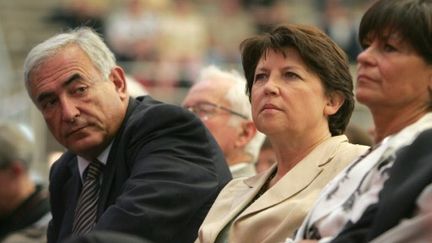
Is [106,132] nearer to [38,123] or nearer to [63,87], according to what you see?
[63,87]

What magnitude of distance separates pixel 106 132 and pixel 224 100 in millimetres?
1638

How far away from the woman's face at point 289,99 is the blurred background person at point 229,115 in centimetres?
201

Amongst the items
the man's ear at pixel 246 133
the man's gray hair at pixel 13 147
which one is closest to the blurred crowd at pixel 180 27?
the man's gray hair at pixel 13 147

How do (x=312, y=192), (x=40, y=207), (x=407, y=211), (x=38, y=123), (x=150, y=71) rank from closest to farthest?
(x=407, y=211), (x=312, y=192), (x=40, y=207), (x=38, y=123), (x=150, y=71)

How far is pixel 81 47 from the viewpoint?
18.5 ft

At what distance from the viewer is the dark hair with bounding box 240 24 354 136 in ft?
15.7

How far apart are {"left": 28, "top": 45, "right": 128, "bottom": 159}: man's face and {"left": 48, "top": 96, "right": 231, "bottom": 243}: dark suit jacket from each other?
0.25ft

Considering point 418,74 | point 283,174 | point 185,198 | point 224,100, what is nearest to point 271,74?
point 283,174

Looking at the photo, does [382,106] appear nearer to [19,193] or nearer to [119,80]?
[119,80]

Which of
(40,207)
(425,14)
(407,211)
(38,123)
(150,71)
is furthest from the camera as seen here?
(150,71)

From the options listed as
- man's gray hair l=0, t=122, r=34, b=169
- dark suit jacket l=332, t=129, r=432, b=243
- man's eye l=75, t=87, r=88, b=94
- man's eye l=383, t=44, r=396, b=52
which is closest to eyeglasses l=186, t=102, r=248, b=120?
man's gray hair l=0, t=122, r=34, b=169

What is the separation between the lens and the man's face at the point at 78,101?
551cm

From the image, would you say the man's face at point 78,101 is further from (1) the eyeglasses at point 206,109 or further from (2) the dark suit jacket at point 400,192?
(2) the dark suit jacket at point 400,192

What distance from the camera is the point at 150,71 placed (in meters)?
15.3
